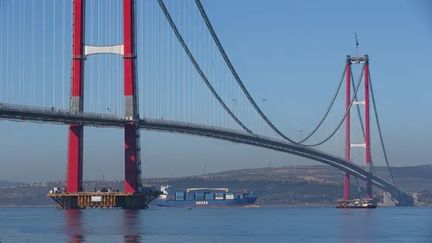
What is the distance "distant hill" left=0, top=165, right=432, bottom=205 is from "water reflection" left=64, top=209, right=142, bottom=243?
7891 cm

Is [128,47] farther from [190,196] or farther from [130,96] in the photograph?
[190,196]

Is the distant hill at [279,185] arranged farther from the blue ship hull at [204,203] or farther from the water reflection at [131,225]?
the water reflection at [131,225]

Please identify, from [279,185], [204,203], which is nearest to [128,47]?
[204,203]

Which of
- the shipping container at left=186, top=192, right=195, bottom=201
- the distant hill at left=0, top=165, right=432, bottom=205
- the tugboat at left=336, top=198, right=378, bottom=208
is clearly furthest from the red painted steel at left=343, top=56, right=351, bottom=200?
the distant hill at left=0, top=165, right=432, bottom=205

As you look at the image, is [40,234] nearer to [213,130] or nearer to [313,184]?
[213,130]

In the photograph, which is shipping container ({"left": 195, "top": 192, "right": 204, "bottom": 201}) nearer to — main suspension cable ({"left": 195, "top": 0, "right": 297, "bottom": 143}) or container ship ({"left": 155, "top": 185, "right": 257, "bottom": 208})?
container ship ({"left": 155, "top": 185, "right": 257, "bottom": 208})

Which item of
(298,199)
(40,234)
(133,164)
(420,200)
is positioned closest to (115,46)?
(133,164)

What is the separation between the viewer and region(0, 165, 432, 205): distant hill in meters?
156

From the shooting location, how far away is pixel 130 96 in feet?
225

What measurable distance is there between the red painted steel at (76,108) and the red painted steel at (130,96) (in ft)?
8.92

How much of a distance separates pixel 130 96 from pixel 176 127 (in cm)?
758

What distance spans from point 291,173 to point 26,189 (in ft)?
166

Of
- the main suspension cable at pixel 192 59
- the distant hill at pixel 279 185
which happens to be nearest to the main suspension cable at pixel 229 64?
the main suspension cable at pixel 192 59

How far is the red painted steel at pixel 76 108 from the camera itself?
66.9 meters
